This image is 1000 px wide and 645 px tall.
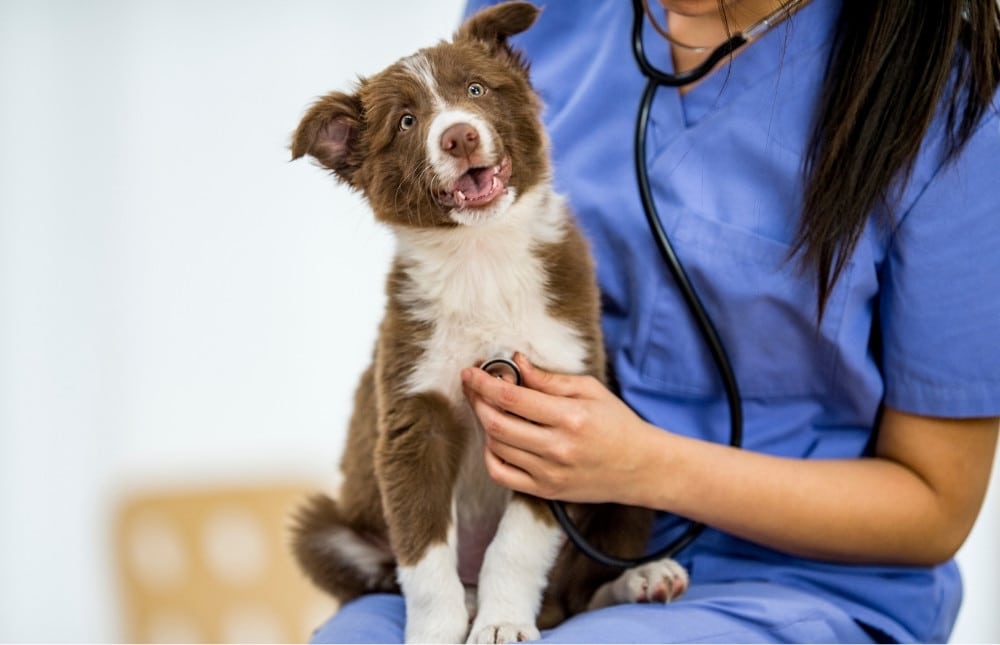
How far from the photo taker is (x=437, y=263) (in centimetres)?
162

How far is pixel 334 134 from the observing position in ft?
5.10

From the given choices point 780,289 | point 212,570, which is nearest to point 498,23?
point 780,289

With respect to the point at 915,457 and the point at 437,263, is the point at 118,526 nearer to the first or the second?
the point at 437,263

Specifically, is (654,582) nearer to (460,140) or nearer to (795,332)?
(795,332)

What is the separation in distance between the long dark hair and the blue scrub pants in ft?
1.46

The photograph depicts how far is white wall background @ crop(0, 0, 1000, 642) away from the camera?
302cm

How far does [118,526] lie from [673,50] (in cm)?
181

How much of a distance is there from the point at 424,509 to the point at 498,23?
677 mm

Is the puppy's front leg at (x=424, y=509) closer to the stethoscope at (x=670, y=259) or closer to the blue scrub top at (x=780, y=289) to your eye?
the stethoscope at (x=670, y=259)

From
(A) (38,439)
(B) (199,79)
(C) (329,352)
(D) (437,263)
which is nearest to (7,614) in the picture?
(A) (38,439)

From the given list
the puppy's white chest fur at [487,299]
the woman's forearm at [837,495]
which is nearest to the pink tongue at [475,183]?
the puppy's white chest fur at [487,299]

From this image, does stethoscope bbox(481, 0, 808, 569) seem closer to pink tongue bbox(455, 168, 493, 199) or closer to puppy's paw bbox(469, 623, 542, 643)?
puppy's paw bbox(469, 623, 542, 643)

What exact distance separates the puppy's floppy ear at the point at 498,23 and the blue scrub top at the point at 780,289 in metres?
0.30

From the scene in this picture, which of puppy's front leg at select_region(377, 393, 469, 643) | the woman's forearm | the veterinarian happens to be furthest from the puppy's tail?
the woman's forearm
